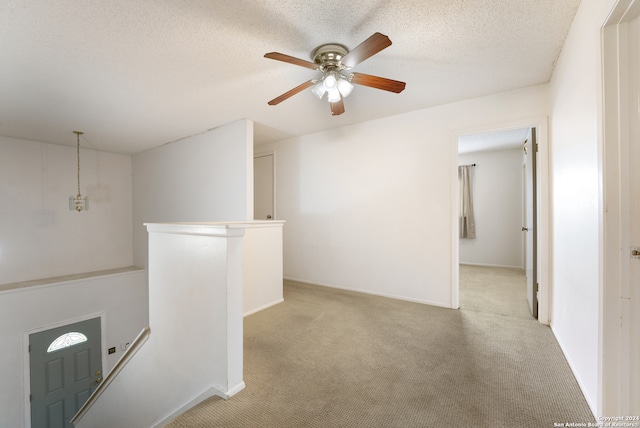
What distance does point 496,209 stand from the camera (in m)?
5.56

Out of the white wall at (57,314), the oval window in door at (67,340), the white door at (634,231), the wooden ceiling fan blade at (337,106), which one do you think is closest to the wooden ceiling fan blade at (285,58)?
the wooden ceiling fan blade at (337,106)

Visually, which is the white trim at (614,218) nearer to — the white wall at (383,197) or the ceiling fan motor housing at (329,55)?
the ceiling fan motor housing at (329,55)

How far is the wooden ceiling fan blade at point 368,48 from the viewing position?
1.46m

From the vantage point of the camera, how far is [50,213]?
4.52 m

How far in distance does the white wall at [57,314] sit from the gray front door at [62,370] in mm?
110

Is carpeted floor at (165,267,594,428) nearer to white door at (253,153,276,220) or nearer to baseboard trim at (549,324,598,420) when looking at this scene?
baseboard trim at (549,324,598,420)

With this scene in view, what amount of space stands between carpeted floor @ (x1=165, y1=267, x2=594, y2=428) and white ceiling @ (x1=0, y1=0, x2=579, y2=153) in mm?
2300

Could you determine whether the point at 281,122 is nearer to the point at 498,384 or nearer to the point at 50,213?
the point at 498,384

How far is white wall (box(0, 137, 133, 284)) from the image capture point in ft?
13.5

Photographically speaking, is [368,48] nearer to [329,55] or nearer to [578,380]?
[329,55]

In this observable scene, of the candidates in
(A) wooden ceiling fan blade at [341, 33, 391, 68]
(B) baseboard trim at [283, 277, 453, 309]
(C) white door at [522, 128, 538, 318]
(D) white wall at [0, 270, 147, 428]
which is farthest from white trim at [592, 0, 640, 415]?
(D) white wall at [0, 270, 147, 428]

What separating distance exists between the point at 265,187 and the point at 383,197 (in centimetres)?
219

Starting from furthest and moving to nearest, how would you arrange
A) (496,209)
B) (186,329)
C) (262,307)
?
(496,209) < (262,307) < (186,329)

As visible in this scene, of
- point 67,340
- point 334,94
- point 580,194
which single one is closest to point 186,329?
point 334,94
